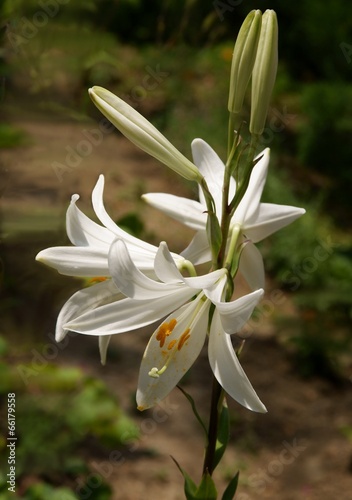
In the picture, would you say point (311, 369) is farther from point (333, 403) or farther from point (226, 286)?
point (226, 286)

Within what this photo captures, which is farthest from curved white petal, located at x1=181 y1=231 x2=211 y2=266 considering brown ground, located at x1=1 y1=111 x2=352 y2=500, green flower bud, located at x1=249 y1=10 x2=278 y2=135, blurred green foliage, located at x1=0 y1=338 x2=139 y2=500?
blurred green foliage, located at x1=0 y1=338 x2=139 y2=500

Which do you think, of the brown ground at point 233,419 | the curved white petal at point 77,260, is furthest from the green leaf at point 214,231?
the brown ground at point 233,419

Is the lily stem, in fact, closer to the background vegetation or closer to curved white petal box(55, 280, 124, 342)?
curved white petal box(55, 280, 124, 342)

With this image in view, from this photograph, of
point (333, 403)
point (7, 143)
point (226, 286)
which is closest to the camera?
point (226, 286)

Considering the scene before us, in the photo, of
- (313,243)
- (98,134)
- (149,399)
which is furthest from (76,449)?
(98,134)

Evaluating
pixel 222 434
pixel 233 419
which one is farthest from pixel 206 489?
pixel 233 419

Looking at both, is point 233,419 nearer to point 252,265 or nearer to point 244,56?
point 252,265
